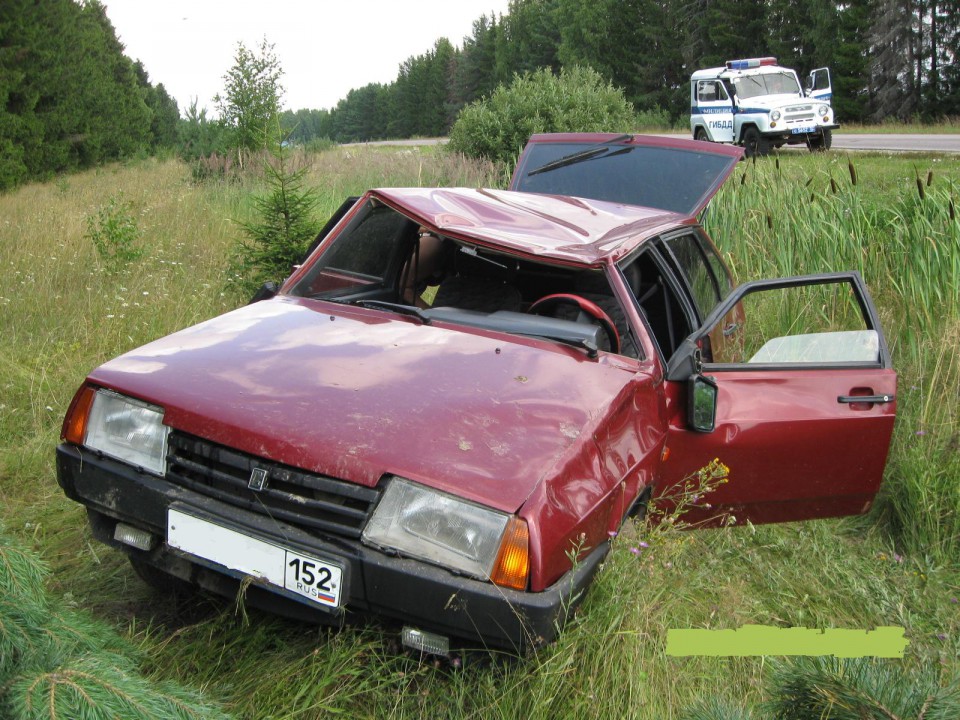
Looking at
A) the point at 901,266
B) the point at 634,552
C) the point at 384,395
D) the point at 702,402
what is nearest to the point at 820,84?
the point at 901,266

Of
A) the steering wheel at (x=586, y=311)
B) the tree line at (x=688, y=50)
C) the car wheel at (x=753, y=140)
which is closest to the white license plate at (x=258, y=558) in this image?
the steering wheel at (x=586, y=311)

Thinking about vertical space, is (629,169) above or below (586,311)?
above

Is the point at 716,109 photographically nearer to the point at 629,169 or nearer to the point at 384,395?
the point at 629,169

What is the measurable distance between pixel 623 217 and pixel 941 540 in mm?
2112

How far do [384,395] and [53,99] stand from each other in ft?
74.0

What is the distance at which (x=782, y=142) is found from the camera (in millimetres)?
21859

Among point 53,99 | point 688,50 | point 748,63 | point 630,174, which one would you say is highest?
point 688,50

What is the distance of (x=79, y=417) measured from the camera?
273 cm

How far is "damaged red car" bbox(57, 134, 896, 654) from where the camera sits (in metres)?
2.26

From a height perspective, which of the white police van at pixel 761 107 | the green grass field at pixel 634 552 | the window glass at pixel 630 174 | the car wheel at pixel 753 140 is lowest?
the green grass field at pixel 634 552

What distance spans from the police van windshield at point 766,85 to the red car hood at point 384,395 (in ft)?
72.3

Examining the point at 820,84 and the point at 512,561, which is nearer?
the point at 512,561

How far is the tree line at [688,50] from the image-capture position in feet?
122

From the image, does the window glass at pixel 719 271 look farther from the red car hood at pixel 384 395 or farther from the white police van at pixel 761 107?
the white police van at pixel 761 107
